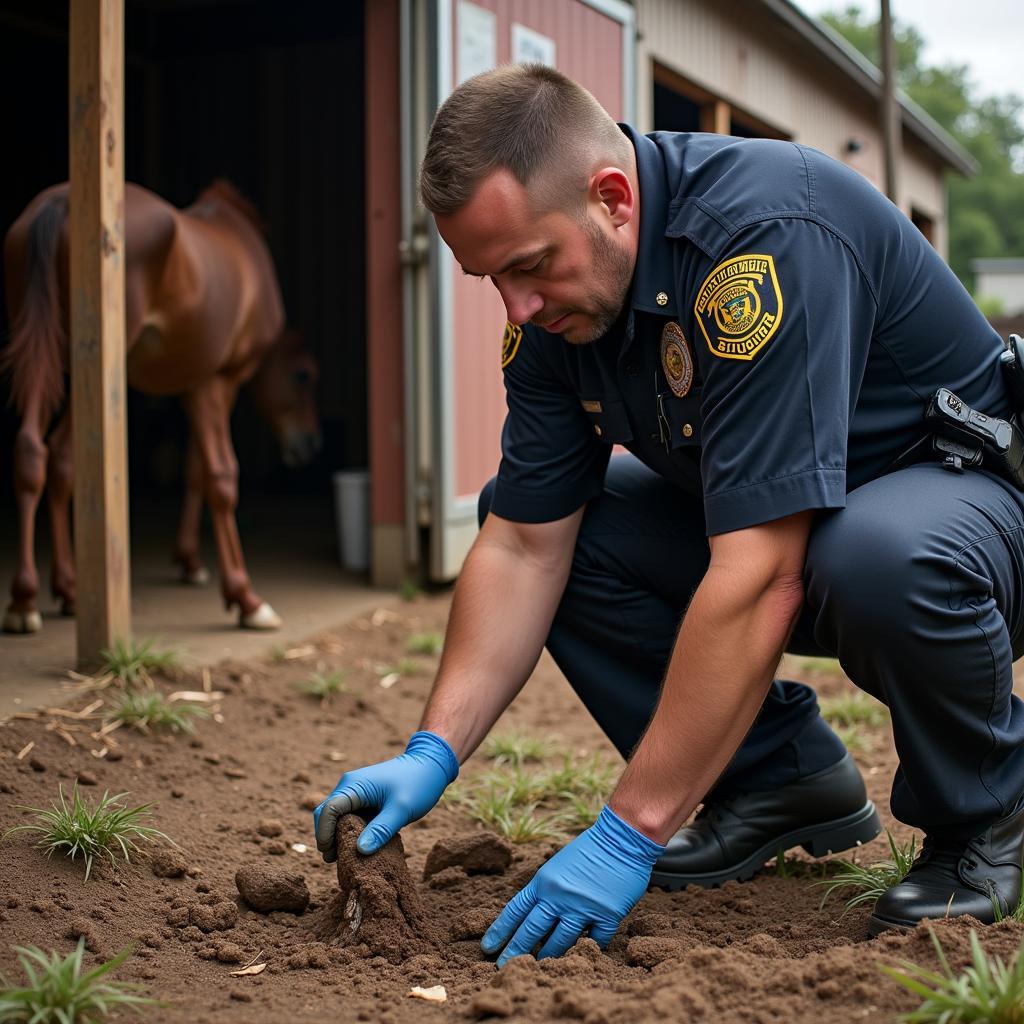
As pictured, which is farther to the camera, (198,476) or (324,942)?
(198,476)

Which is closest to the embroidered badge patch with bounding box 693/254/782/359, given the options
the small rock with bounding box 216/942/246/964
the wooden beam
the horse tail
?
the small rock with bounding box 216/942/246/964

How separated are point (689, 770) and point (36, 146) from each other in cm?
1004

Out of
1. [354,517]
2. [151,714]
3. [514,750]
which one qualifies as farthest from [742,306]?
[354,517]

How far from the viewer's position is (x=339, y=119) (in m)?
10.6

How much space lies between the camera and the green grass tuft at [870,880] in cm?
222

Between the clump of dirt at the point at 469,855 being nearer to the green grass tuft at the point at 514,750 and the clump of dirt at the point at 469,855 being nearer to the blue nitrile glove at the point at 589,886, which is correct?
the blue nitrile glove at the point at 589,886

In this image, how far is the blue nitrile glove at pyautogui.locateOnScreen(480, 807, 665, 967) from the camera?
1940 mm

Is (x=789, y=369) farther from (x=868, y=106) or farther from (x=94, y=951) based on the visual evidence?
(x=868, y=106)

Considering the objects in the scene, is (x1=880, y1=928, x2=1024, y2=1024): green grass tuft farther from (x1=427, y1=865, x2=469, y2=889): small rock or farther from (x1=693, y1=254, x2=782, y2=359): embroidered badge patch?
(x1=427, y1=865, x2=469, y2=889): small rock

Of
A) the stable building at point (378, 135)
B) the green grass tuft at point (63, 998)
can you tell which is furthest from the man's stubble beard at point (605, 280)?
the stable building at point (378, 135)

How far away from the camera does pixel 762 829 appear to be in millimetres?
2508

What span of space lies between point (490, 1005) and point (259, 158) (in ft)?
33.2

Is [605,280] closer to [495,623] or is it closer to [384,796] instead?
[495,623]

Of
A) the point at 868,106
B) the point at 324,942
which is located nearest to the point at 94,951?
the point at 324,942
